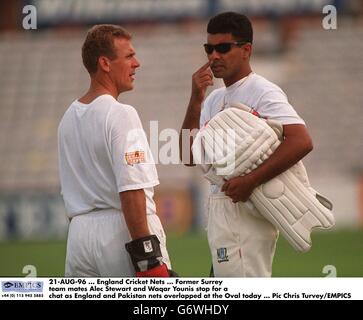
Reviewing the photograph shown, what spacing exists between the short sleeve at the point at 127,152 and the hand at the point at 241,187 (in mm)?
282

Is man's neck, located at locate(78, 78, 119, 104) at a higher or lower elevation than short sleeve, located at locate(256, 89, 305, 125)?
higher

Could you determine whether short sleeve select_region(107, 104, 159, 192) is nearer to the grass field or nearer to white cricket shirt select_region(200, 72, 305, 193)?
white cricket shirt select_region(200, 72, 305, 193)

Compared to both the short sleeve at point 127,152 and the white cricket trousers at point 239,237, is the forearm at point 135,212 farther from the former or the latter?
the white cricket trousers at point 239,237

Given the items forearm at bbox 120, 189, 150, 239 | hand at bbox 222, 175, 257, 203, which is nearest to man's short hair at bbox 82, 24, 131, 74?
forearm at bbox 120, 189, 150, 239

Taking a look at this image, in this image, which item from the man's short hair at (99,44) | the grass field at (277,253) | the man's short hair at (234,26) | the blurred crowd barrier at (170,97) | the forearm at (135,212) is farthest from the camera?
the blurred crowd barrier at (170,97)

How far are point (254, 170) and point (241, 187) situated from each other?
0.22 ft

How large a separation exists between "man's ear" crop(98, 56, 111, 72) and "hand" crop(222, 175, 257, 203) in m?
0.51

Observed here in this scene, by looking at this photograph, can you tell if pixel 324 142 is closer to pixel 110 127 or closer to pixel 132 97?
pixel 132 97

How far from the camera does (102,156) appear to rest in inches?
97.7

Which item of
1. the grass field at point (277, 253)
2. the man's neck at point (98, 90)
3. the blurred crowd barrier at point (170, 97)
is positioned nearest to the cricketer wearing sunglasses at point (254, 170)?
the man's neck at point (98, 90)

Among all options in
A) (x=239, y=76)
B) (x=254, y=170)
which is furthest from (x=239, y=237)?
(x=239, y=76)

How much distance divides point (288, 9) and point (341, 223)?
249cm

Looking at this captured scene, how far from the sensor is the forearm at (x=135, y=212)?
93.4 inches

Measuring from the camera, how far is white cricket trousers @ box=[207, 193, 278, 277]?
2.71 m
